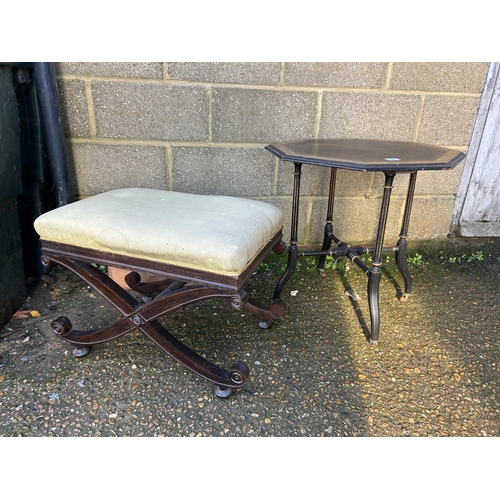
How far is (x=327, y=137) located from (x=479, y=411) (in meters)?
1.61

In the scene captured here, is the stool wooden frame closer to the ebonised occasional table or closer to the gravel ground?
the gravel ground

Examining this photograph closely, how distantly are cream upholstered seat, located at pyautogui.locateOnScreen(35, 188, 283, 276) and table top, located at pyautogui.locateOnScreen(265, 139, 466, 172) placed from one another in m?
0.29

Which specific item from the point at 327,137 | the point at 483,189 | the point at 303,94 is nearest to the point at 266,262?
the point at 327,137

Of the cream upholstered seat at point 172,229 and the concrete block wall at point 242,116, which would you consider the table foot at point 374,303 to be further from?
the concrete block wall at point 242,116

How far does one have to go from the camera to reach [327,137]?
2.41m

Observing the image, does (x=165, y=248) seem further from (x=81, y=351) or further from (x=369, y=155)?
(x=369, y=155)

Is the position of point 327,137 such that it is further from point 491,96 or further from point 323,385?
point 323,385

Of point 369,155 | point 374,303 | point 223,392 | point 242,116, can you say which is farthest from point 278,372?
point 242,116

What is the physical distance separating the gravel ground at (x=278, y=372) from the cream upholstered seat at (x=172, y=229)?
542 mm

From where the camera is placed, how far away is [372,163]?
1513 millimetres

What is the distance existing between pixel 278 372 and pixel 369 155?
99 centimetres

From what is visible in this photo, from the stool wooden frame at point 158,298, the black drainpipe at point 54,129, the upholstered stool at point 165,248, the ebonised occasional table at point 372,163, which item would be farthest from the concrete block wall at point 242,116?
the stool wooden frame at point 158,298

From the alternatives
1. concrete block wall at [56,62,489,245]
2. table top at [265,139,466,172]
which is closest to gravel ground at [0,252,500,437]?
concrete block wall at [56,62,489,245]

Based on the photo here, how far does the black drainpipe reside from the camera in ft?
6.66
